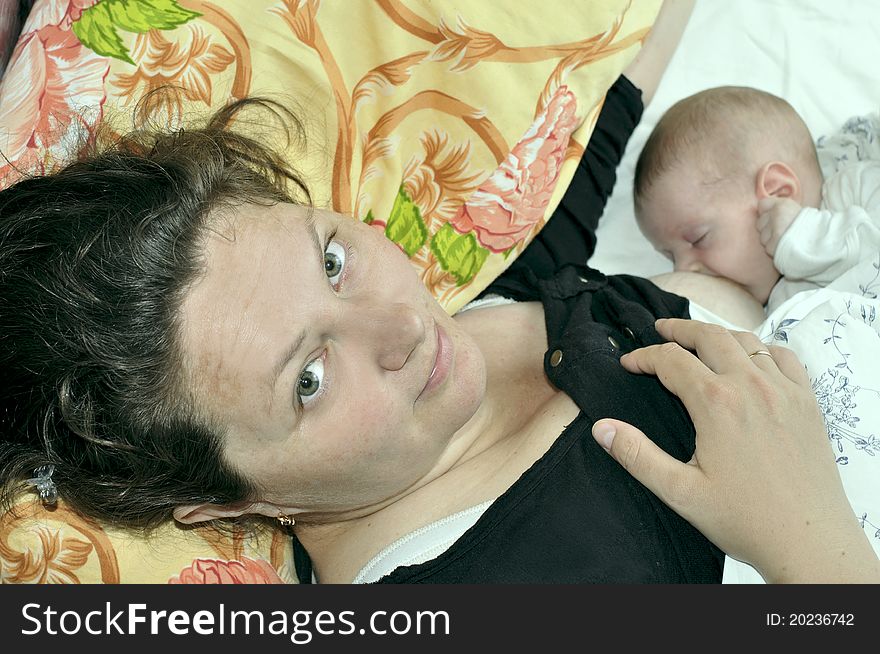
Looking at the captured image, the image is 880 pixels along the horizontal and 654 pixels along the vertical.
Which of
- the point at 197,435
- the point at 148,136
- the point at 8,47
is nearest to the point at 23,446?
the point at 197,435

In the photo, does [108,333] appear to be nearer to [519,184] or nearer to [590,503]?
[590,503]

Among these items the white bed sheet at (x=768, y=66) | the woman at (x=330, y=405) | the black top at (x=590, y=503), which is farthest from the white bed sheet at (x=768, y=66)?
the woman at (x=330, y=405)

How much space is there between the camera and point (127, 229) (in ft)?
3.51

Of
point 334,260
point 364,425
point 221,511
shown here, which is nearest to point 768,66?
point 334,260

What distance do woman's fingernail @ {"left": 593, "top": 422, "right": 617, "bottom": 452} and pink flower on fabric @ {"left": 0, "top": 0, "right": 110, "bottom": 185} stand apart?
83 centimetres

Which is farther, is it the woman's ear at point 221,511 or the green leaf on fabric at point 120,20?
the green leaf on fabric at point 120,20

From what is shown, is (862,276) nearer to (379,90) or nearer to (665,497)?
(665,497)

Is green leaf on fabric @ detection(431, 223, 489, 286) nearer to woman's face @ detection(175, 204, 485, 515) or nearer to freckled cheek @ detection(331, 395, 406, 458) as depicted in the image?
woman's face @ detection(175, 204, 485, 515)

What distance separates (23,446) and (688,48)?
4.92ft

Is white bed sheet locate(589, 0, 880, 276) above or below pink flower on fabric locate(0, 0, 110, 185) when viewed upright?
above

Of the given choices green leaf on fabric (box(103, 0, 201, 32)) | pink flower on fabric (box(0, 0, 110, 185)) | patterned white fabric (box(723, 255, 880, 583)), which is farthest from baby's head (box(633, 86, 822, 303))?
pink flower on fabric (box(0, 0, 110, 185))

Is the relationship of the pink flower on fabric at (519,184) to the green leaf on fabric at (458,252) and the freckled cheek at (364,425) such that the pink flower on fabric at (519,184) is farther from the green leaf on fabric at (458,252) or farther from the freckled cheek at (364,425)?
the freckled cheek at (364,425)

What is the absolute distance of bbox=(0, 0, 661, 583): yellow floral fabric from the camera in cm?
130

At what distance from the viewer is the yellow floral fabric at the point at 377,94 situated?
1297mm
